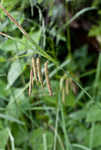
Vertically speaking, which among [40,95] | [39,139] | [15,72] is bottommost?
[39,139]

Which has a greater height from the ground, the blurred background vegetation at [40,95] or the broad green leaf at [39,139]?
the blurred background vegetation at [40,95]

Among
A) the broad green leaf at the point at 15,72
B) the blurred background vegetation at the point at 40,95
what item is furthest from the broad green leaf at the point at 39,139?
the broad green leaf at the point at 15,72

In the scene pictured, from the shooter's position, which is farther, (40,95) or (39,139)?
(40,95)

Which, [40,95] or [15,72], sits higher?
[15,72]

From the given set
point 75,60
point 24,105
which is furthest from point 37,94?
point 75,60

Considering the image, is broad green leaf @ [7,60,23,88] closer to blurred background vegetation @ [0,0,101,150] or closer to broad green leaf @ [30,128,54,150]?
blurred background vegetation @ [0,0,101,150]

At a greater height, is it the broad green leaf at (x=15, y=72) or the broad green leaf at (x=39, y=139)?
the broad green leaf at (x=15, y=72)

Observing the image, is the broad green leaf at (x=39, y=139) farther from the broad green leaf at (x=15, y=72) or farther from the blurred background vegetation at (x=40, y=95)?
the broad green leaf at (x=15, y=72)

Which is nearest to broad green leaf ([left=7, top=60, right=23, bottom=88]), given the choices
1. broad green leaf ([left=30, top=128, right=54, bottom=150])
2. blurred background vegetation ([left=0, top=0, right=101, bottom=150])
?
blurred background vegetation ([left=0, top=0, right=101, bottom=150])

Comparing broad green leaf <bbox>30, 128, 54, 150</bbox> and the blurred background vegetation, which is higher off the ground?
the blurred background vegetation

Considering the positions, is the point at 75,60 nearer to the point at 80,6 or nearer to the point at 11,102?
the point at 80,6

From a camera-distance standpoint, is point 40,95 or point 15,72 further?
point 40,95
